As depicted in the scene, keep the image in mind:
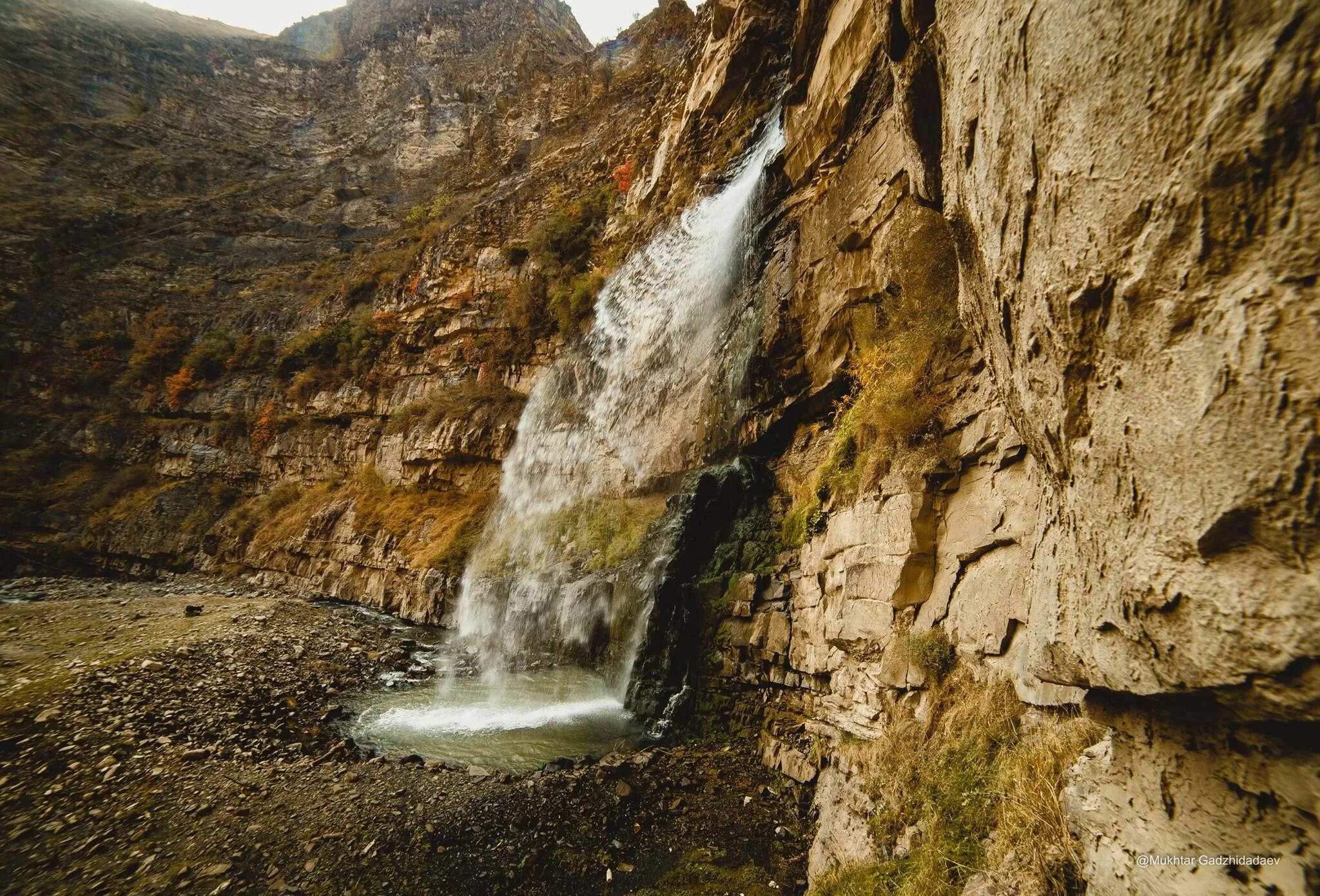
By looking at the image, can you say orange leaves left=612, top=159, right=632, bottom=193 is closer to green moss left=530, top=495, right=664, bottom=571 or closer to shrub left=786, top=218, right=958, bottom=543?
green moss left=530, top=495, right=664, bottom=571

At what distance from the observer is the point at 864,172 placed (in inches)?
311

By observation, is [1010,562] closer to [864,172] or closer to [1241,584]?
[1241,584]

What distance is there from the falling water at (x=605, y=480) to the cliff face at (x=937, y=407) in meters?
1.40

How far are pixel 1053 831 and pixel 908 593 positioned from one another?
256 cm

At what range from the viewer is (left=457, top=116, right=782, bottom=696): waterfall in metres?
9.80

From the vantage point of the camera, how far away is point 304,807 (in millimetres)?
5086

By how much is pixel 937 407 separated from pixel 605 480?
9096mm

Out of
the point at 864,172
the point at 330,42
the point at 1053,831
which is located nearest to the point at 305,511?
the point at 864,172

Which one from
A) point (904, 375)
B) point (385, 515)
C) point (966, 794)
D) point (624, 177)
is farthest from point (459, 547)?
point (624, 177)

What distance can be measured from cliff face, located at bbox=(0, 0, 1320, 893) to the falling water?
55.1 inches

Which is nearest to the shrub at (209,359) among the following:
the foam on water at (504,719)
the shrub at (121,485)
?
the shrub at (121,485)

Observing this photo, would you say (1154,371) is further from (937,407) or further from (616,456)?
(616,456)

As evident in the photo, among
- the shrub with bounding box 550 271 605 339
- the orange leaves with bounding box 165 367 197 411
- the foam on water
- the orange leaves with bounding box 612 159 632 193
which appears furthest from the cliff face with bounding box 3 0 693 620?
the foam on water

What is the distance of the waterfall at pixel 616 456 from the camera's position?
32.1 feet
